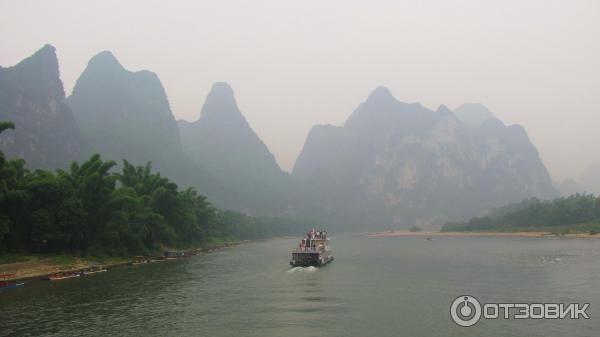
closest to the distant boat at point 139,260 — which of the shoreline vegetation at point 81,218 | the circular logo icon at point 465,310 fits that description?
the shoreline vegetation at point 81,218

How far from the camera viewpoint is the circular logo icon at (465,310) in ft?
98.0

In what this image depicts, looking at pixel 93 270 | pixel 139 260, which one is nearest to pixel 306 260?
pixel 93 270

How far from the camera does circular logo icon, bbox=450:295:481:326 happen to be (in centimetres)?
2986

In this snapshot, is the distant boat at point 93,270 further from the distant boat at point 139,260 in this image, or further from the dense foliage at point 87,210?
the distant boat at point 139,260

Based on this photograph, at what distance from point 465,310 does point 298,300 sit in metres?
13.3

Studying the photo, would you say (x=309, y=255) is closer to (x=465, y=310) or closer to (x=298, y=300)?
(x=298, y=300)

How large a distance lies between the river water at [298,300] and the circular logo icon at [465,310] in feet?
2.07

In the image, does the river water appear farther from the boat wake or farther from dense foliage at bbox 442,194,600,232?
dense foliage at bbox 442,194,600,232

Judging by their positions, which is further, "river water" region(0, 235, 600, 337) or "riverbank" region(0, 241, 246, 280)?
"riverbank" region(0, 241, 246, 280)

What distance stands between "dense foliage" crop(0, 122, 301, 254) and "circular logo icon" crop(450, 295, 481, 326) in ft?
151

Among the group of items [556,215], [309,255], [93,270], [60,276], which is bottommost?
[93,270]

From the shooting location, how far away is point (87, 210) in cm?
6550

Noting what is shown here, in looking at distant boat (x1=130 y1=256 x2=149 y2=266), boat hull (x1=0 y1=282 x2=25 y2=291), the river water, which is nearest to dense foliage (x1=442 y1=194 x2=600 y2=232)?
the river water

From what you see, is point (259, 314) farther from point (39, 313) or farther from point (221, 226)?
point (221, 226)
